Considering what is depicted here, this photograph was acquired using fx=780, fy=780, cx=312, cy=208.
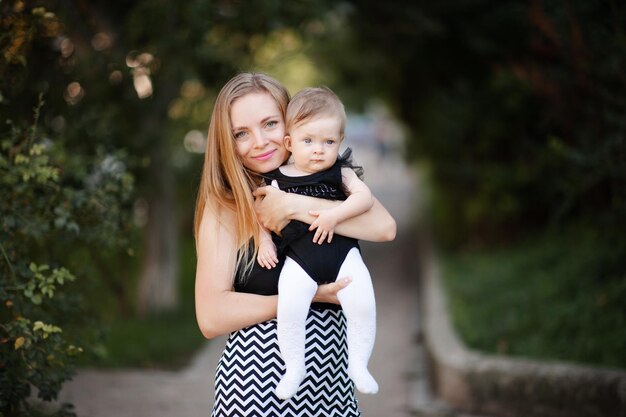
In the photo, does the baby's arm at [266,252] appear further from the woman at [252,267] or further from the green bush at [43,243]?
the green bush at [43,243]

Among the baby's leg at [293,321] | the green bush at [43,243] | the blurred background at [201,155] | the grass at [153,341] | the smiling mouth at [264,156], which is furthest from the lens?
the grass at [153,341]

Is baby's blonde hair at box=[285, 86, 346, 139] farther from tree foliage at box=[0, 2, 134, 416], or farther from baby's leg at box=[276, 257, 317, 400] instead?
tree foliage at box=[0, 2, 134, 416]

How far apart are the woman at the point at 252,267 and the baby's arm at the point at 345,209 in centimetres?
4

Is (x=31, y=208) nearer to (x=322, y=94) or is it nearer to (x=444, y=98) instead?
(x=322, y=94)

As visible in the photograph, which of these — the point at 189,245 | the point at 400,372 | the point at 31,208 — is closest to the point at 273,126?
the point at 31,208

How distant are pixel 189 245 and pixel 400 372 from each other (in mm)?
8170

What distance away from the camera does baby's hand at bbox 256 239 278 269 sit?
2615mm

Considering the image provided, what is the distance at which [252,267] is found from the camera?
2686 mm

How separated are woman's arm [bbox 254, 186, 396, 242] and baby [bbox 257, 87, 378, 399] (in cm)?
3

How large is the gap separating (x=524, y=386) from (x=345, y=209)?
9.70ft

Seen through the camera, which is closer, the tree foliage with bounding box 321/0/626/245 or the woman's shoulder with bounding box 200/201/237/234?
the woman's shoulder with bounding box 200/201/237/234

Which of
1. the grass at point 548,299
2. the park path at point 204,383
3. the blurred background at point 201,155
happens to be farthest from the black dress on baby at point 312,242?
the grass at point 548,299

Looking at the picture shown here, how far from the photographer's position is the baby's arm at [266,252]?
2.62 meters

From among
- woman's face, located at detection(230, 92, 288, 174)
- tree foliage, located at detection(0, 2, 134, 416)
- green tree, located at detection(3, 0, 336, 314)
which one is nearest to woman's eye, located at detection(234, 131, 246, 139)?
woman's face, located at detection(230, 92, 288, 174)
